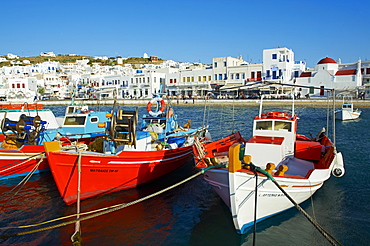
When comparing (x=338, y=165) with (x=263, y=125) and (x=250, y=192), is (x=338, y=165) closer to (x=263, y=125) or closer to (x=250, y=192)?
(x=263, y=125)

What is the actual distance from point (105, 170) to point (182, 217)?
10.5ft

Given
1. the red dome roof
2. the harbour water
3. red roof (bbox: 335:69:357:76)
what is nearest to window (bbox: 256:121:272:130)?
the harbour water

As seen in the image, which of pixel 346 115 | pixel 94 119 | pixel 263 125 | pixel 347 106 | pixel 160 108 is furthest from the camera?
pixel 347 106

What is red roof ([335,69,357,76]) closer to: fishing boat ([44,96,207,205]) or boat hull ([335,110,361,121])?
boat hull ([335,110,361,121])

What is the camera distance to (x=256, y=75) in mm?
60969

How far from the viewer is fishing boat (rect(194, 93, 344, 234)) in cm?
Result: 754

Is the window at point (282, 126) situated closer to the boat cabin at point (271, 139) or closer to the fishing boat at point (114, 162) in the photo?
the boat cabin at point (271, 139)

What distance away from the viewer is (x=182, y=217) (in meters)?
9.60

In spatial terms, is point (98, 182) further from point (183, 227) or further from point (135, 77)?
point (135, 77)

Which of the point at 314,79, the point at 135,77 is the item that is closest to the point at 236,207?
the point at 314,79

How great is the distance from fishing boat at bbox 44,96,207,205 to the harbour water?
0.48 metres

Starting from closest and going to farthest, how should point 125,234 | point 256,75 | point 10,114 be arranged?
1. point 125,234
2. point 10,114
3. point 256,75

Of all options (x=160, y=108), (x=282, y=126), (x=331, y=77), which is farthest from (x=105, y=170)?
(x=331, y=77)

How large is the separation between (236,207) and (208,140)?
7.87 metres
